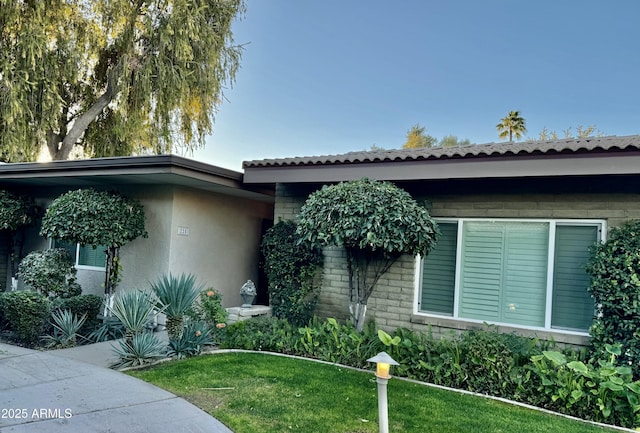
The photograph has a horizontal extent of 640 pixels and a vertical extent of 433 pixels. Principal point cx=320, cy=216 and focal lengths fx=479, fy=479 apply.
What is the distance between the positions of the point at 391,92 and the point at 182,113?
25.7 feet

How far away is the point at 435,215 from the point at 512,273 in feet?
4.66

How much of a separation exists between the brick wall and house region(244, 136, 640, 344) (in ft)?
0.05

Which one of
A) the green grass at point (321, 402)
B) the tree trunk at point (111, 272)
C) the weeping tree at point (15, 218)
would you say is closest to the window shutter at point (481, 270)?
the green grass at point (321, 402)

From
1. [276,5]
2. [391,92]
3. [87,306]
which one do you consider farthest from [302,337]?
[391,92]

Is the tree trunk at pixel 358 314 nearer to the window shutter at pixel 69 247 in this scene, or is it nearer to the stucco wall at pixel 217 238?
the stucco wall at pixel 217 238

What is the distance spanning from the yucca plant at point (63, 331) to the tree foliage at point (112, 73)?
28.1 feet

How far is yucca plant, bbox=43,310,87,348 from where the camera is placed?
24.9 ft

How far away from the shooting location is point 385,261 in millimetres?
7676

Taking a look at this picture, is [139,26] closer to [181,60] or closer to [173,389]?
[181,60]

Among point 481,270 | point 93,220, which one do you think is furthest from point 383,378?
point 93,220

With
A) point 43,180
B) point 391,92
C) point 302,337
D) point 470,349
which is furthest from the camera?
point 391,92

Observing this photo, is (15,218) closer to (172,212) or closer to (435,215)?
(172,212)

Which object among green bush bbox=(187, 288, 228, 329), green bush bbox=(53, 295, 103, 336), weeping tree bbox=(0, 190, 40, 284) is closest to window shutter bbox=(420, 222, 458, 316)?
green bush bbox=(187, 288, 228, 329)

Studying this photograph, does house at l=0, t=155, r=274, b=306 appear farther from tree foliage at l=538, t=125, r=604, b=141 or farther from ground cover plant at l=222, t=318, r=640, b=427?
tree foliage at l=538, t=125, r=604, b=141
